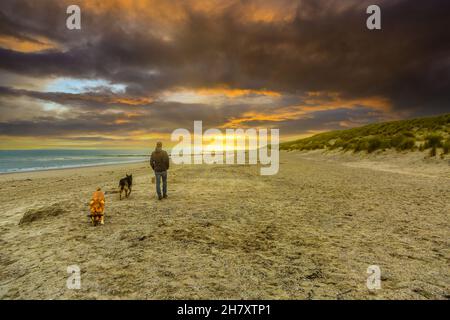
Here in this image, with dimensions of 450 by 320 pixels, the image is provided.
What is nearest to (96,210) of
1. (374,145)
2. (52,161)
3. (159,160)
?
(159,160)

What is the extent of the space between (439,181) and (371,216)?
1002 centimetres

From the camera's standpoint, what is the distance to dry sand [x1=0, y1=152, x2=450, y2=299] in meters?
4.22

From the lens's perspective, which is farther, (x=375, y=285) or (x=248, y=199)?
(x=248, y=199)

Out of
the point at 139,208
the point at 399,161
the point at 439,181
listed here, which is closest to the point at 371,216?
the point at 139,208

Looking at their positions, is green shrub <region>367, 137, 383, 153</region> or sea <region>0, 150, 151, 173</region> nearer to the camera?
green shrub <region>367, 137, 383, 153</region>

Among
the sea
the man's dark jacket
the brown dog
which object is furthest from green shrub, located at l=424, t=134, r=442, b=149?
the sea

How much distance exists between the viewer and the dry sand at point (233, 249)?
13.9 ft

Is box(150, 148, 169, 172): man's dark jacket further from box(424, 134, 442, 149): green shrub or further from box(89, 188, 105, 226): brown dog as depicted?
box(424, 134, 442, 149): green shrub

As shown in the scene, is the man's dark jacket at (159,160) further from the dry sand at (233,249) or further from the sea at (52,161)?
the sea at (52,161)

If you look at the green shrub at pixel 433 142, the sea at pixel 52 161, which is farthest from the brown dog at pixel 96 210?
the sea at pixel 52 161

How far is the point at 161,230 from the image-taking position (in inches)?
286

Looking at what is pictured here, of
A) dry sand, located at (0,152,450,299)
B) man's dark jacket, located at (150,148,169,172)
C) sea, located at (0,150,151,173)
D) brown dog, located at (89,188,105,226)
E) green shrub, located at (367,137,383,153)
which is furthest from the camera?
sea, located at (0,150,151,173)

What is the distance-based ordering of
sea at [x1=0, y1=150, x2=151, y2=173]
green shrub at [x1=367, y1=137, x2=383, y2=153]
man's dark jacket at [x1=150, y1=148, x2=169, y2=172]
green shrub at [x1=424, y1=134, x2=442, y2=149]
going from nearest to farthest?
man's dark jacket at [x1=150, y1=148, x2=169, y2=172] → green shrub at [x1=424, y1=134, x2=442, y2=149] → green shrub at [x1=367, y1=137, x2=383, y2=153] → sea at [x1=0, y1=150, x2=151, y2=173]
